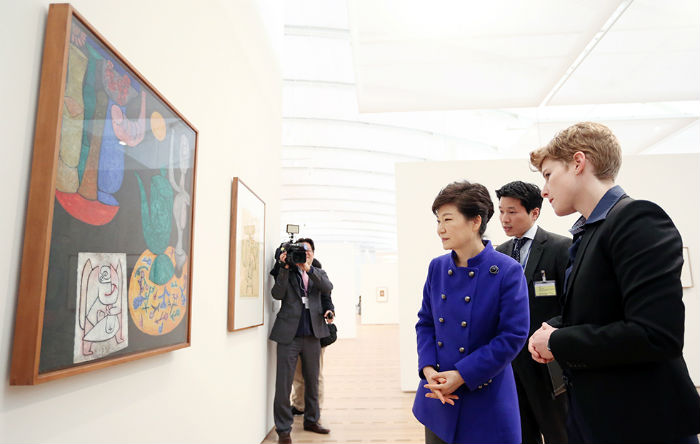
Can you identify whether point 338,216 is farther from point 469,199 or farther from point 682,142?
point 469,199

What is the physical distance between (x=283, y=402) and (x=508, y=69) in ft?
15.4

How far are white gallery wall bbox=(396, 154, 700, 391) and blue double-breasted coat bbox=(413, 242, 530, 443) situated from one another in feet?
15.3

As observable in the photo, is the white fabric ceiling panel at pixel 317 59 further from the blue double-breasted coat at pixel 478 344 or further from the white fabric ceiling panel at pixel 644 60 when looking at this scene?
the blue double-breasted coat at pixel 478 344

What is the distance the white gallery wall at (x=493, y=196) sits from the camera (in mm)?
6398

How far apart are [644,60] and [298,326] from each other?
17.1ft

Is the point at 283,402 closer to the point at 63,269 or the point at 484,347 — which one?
the point at 484,347

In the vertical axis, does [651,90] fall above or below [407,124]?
below

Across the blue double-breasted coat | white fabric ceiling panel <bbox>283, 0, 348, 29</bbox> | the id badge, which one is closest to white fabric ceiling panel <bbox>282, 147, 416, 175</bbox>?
white fabric ceiling panel <bbox>283, 0, 348, 29</bbox>

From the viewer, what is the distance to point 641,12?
4402mm

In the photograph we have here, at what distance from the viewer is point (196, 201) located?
2568mm

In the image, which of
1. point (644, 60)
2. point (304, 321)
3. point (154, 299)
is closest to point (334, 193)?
point (644, 60)

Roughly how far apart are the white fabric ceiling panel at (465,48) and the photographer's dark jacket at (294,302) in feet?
8.60

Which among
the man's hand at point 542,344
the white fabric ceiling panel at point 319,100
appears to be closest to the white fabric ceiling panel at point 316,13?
the white fabric ceiling panel at point 319,100

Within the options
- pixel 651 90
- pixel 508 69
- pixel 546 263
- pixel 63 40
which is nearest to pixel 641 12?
pixel 508 69
